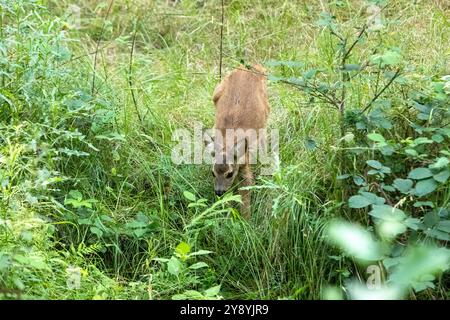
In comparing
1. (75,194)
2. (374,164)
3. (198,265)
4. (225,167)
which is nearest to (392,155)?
(374,164)

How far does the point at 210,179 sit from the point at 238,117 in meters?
0.53

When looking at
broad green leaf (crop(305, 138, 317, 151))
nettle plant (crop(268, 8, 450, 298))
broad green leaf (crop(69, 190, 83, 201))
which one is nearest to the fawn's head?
nettle plant (crop(268, 8, 450, 298))

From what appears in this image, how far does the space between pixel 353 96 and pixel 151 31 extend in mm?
3178

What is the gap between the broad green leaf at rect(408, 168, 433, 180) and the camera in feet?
15.8

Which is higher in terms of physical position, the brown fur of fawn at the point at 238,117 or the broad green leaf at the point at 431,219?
the brown fur of fawn at the point at 238,117

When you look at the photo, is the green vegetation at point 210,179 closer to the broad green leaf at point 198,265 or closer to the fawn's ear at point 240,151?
the broad green leaf at point 198,265

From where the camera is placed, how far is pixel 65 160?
6.09 m

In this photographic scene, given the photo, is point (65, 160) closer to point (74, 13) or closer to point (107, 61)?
point (107, 61)

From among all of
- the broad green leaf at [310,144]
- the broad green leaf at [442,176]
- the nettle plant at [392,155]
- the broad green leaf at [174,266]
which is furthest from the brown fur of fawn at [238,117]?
the broad green leaf at [442,176]

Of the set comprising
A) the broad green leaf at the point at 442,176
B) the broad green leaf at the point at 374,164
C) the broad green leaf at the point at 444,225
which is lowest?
the broad green leaf at the point at 444,225

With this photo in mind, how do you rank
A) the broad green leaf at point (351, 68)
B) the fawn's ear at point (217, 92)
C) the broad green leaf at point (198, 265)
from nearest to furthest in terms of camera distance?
the broad green leaf at point (198, 265) < the broad green leaf at point (351, 68) < the fawn's ear at point (217, 92)

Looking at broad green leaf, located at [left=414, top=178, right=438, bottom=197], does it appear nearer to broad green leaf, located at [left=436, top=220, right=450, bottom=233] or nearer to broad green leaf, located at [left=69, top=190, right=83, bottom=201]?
broad green leaf, located at [left=436, top=220, right=450, bottom=233]

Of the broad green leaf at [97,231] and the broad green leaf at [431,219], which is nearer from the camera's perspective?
the broad green leaf at [431,219]

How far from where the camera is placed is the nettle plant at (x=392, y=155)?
4723 millimetres
